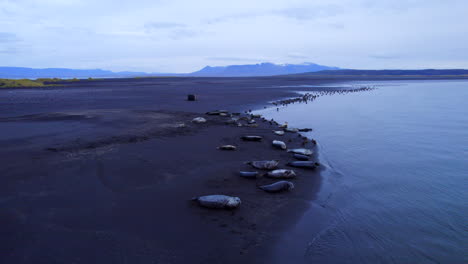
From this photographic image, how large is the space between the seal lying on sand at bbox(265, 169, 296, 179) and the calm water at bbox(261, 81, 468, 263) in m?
0.95

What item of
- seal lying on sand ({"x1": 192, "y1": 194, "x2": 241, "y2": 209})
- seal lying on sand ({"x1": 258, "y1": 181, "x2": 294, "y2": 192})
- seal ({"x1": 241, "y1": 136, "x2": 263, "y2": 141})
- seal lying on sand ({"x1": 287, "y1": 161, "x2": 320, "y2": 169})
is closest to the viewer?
seal lying on sand ({"x1": 192, "y1": 194, "x2": 241, "y2": 209})

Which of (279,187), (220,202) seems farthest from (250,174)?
(220,202)

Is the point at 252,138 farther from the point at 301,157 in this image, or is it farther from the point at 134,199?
the point at 134,199

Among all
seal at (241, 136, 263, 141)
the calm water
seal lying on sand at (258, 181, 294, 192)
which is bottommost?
the calm water

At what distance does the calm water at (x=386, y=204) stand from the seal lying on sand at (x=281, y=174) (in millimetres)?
946

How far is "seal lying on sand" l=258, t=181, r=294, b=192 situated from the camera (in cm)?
749

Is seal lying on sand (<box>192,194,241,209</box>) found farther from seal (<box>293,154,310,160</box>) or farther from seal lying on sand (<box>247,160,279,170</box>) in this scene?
seal (<box>293,154,310,160</box>)

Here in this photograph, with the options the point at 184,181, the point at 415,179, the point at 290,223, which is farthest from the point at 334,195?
the point at 184,181

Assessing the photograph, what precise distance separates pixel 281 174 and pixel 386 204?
106 inches

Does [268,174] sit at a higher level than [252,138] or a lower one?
lower

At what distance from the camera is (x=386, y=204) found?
23.6 ft

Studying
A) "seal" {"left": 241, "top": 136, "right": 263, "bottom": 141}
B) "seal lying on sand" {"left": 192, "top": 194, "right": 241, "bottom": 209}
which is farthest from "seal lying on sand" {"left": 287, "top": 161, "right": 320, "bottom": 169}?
"seal lying on sand" {"left": 192, "top": 194, "right": 241, "bottom": 209}

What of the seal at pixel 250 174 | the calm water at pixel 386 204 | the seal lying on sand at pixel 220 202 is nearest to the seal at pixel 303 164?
the calm water at pixel 386 204

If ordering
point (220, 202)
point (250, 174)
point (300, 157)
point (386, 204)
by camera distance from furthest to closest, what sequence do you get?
point (300, 157), point (250, 174), point (386, 204), point (220, 202)
